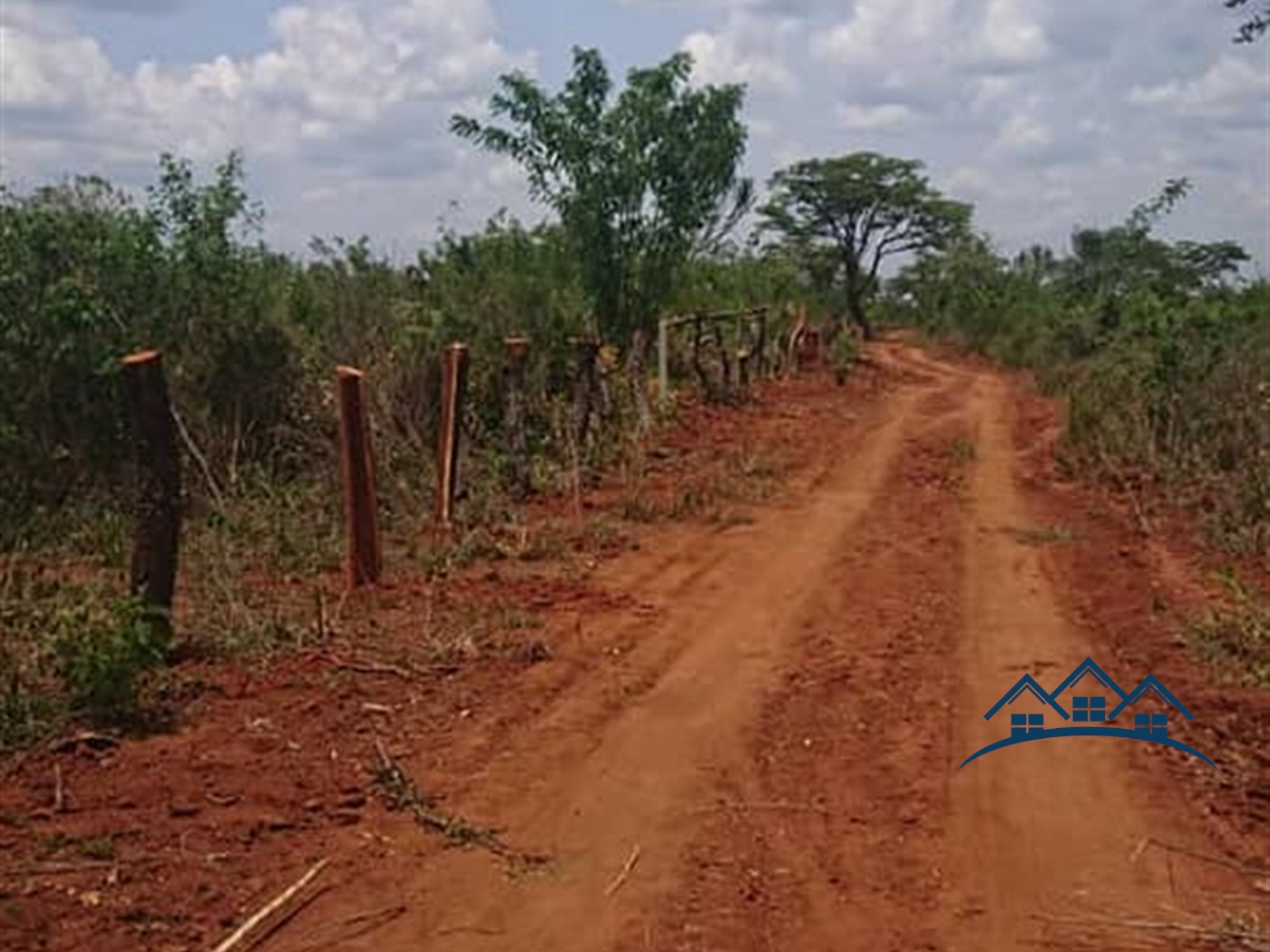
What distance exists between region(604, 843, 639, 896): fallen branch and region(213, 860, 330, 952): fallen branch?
0.91 m

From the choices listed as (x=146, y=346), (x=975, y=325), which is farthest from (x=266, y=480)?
(x=975, y=325)

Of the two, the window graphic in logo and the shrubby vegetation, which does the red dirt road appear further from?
the shrubby vegetation

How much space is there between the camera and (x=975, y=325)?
45188mm

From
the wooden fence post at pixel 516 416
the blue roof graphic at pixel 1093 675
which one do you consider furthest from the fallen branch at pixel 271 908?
the wooden fence post at pixel 516 416

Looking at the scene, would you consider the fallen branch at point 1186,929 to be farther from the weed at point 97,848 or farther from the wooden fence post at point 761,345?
the wooden fence post at point 761,345

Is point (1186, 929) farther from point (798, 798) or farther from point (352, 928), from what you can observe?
point (352, 928)

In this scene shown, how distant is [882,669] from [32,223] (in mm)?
7543

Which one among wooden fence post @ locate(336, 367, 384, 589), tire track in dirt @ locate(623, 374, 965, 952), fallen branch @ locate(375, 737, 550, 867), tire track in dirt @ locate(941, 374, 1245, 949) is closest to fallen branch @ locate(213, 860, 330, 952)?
fallen branch @ locate(375, 737, 550, 867)

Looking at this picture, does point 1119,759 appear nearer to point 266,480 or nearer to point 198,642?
point 198,642

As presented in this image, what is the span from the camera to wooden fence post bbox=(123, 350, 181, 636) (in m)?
7.00

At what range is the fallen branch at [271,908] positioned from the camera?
14.8 feet

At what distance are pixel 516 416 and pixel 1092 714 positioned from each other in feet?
20.9

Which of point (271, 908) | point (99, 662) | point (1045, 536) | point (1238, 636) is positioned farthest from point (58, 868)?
point (1045, 536)

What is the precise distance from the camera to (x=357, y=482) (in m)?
9.01
